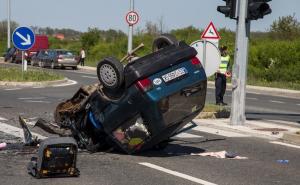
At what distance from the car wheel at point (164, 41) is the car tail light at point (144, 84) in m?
1.10

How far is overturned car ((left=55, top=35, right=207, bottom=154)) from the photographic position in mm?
8898

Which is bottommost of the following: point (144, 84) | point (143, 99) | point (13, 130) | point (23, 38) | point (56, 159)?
point (13, 130)

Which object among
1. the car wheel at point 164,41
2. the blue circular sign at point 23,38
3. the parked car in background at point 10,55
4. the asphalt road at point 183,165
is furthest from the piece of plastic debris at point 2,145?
the parked car in background at point 10,55

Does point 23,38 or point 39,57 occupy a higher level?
point 23,38

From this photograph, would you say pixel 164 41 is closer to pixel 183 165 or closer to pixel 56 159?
pixel 183 165

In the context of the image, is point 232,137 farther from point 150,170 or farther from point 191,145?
point 150,170

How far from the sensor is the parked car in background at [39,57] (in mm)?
48500

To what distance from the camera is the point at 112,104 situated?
911 centimetres

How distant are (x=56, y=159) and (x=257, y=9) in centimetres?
705

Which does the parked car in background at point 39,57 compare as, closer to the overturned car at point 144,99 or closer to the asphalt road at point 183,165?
the asphalt road at point 183,165

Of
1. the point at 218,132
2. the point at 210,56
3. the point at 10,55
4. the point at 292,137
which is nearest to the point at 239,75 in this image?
the point at 218,132

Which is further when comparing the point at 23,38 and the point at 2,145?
the point at 23,38

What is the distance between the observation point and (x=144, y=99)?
Result: 882 cm

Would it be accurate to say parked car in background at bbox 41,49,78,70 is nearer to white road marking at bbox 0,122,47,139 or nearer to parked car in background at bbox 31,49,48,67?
parked car in background at bbox 31,49,48,67
